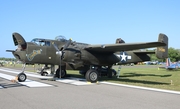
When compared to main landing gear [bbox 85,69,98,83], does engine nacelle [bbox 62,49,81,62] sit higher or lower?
higher

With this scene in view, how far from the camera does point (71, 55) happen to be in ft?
45.4

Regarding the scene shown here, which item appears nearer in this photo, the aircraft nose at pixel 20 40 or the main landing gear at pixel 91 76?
the aircraft nose at pixel 20 40

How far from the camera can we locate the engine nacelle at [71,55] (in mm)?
13703

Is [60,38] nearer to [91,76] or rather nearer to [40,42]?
[40,42]

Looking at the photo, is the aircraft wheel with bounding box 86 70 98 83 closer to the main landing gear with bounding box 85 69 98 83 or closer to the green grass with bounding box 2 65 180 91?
the main landing gear with bounding box 85 69 98 83

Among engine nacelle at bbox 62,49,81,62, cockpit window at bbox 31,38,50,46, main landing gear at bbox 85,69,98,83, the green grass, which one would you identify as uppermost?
cockpit window at bbox 31,38,50,46

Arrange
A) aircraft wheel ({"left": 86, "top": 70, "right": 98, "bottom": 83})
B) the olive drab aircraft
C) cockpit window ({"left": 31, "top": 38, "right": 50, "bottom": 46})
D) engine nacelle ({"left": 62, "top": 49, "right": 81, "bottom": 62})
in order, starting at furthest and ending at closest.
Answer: cockpit window ({"left": 31, "top": 38, "right": 50, "bottom": 46}) → aircraft wheel ({"left": 86, "top": 70, "right": 98, "bottom": 83}) → engine nacelle ({"left": 62, "top": 49, "right": 81, "bottom": 62}) → the olive drab aircraft

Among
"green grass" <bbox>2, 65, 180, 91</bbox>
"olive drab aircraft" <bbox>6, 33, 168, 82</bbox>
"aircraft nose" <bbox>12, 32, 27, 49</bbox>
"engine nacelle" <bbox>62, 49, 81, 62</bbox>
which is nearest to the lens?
"green grass" <bbox>2, 65, 180, 91</bbox>

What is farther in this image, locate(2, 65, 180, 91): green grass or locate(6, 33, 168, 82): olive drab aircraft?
locate(6, 33, 168, 82): olive drab aircraft

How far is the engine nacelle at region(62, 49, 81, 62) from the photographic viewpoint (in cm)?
1370

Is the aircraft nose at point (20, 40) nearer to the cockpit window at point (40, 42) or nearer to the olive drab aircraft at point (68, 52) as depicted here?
the olive drab aircraft at point (68, 52)

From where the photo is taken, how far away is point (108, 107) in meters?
6.14

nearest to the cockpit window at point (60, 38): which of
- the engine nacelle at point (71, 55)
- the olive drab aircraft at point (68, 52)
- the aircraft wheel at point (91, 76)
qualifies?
the olive drab aircraft at point (68, 52)

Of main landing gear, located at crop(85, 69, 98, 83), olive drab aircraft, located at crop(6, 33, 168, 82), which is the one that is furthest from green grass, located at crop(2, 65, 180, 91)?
olive drab aircraft, located at crop(6, 33, 168, 82)
